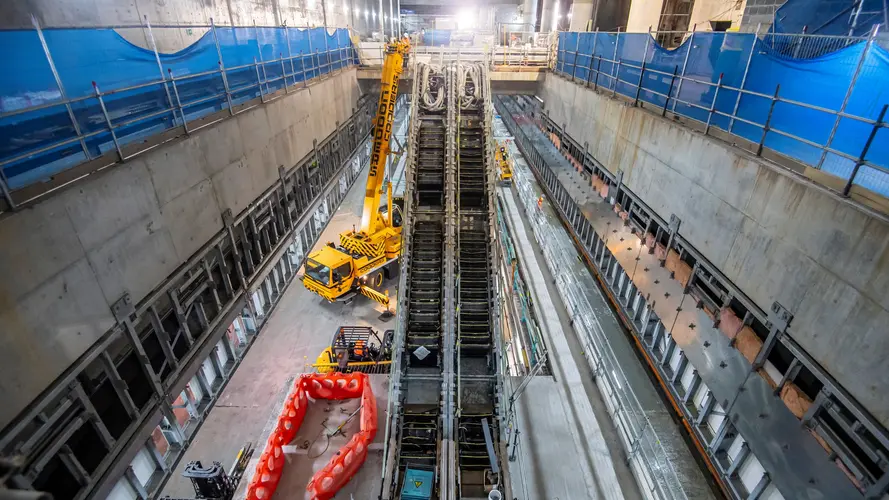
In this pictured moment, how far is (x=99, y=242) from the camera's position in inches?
210

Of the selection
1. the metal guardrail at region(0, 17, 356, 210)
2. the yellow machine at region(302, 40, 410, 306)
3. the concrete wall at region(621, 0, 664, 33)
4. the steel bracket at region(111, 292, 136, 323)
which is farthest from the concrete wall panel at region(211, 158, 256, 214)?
the concrete wall at region(621, 0, 664, 33)

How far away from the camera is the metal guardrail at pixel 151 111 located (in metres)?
4.89

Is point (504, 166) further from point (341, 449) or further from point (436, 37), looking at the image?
point (341, 449)

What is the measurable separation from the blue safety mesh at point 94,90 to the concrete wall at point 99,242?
20.8 inches

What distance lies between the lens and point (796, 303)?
513cm

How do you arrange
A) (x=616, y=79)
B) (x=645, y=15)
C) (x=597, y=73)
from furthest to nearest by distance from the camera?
1. (x=645, y=15)
2. (x=597, y=73)
3. (x=616, y=79)

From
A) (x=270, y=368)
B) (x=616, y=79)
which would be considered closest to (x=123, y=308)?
(x=270, y=368)

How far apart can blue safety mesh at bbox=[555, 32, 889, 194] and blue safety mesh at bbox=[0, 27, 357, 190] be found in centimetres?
925

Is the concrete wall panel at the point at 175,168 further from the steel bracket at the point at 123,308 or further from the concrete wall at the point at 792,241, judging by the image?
the concrete wall at the point at 792,241

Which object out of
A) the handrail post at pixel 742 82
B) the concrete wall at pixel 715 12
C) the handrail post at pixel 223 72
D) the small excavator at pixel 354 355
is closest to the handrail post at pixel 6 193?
the handrail post at pixel 223 72

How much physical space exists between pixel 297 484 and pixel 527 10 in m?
42.8

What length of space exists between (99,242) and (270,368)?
24.9ft

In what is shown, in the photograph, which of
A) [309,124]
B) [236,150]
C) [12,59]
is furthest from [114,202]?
[309,124]

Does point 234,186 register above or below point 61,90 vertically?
below
